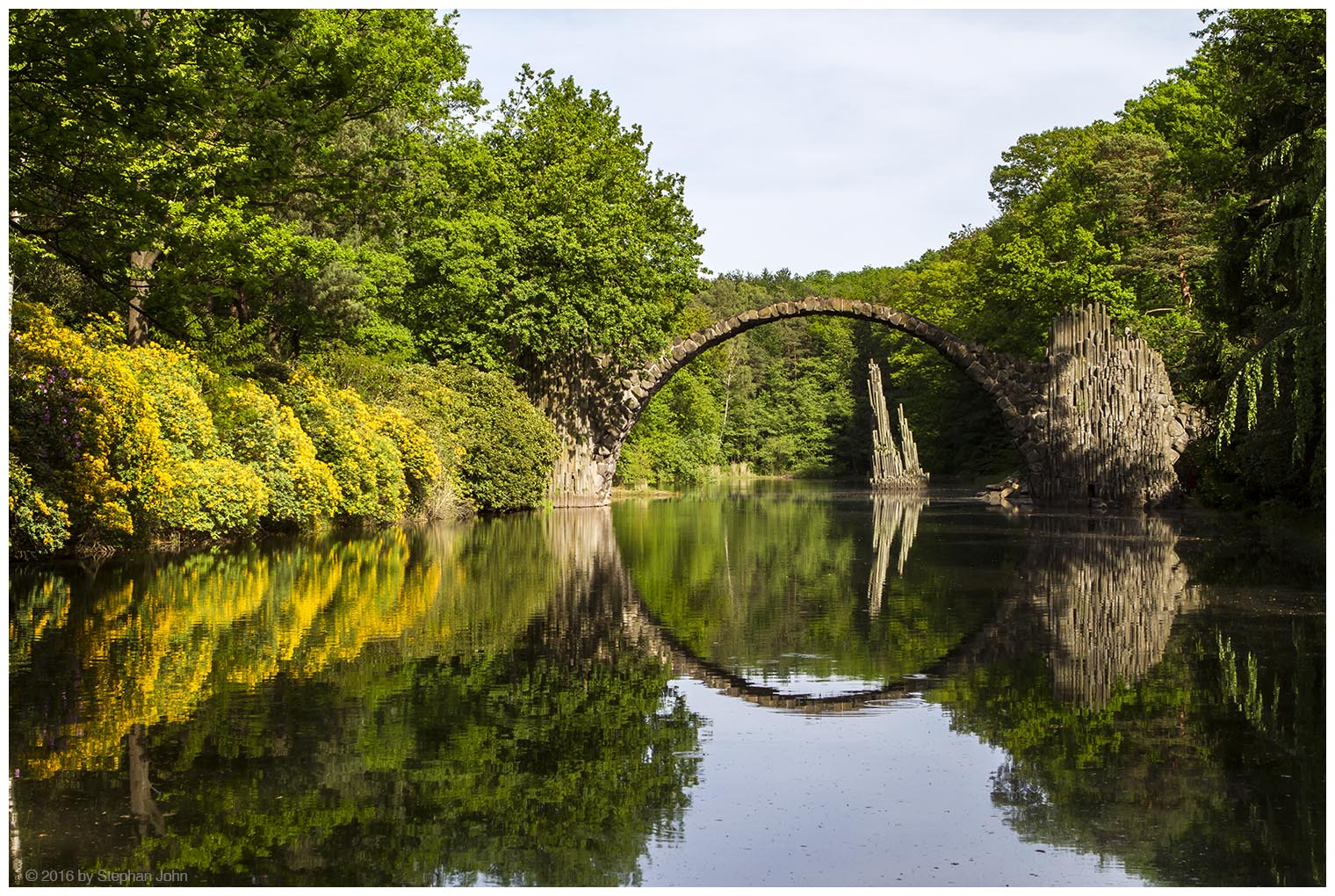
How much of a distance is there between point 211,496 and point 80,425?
3.15 metres

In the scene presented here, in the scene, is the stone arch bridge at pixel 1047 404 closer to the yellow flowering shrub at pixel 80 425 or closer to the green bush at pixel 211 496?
the green bush at pixel 211 496

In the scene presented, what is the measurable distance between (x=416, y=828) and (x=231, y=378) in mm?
17765

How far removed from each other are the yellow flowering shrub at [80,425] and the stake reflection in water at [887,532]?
931 centimetres

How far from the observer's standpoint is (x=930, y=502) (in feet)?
140

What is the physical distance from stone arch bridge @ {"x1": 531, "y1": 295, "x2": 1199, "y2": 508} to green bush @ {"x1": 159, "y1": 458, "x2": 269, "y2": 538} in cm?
1953

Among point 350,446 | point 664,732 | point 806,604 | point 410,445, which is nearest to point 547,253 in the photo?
point 410,445

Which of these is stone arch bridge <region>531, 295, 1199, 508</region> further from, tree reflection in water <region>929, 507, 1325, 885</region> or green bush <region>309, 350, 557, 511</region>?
tree reflection in water <region>929, 507, 1325, 885</region>

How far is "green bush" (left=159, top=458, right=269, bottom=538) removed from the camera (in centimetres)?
1822

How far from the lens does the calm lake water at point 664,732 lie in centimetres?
519

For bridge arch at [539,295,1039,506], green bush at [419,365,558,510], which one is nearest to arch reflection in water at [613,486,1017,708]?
green bush at [419,365,558,510]

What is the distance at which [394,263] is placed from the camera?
32.1 m

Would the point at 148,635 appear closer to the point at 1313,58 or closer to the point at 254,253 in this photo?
the point at 254,253

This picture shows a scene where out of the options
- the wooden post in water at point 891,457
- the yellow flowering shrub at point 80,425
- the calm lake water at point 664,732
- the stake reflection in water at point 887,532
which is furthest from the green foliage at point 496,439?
the wooden post in water at point 891,457

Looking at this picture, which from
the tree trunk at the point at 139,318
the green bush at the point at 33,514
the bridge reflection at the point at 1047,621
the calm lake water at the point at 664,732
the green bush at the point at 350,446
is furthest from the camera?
the green bush at the point at 350,446
